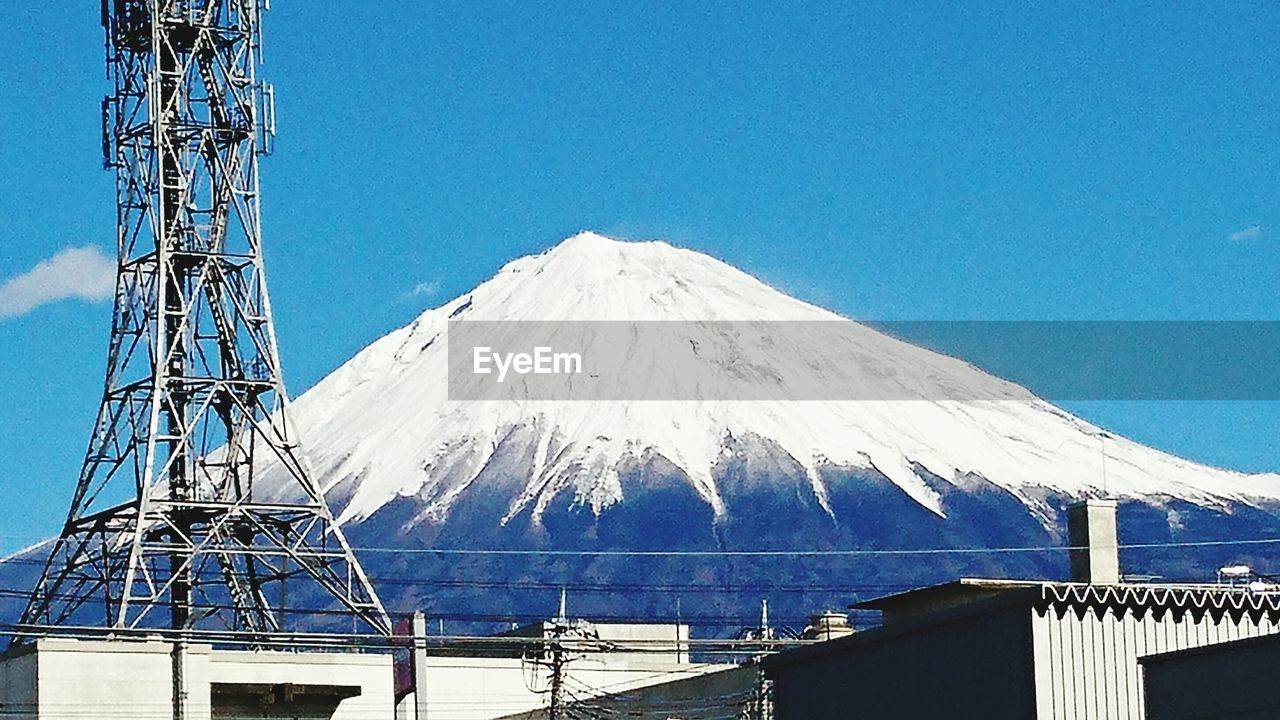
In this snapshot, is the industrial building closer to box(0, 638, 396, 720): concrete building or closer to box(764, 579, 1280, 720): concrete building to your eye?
box(764, 579, 1280, 720): concrete building

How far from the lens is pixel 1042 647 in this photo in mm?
47781

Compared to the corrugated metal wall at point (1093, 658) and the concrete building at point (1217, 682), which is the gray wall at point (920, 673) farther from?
the concrete building at point (1217, 682)

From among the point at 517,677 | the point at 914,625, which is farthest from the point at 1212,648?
the point at 517,677

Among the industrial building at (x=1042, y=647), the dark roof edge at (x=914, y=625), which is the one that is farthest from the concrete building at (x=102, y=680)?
the industrial building at (x=1042, y=647)

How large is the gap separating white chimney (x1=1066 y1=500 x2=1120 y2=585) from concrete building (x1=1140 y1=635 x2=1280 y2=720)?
32.1ft

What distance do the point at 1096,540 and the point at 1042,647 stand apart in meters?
10.5

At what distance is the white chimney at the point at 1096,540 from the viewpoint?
5781 cm

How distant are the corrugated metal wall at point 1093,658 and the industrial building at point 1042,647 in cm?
2

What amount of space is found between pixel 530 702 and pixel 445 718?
428 centimetres

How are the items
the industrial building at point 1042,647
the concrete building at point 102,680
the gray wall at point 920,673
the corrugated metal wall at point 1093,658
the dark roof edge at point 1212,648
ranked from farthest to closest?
the concrete building at point 102,680, the gray wall at point 920,673, the industrial building at point 1042,647, the corrugated metal wall at point 1093,658, the dark roof edge at point 1212,648

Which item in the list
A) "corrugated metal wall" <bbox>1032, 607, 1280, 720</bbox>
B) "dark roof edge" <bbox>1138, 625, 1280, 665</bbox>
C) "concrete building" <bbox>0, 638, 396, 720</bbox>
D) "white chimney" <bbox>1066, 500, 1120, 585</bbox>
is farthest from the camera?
"concrete building" <bbox>0, 638, 396, 720</bbox>

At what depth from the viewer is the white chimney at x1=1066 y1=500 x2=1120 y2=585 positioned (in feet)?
190

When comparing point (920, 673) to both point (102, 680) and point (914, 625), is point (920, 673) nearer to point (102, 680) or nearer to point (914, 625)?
point (914, 625)

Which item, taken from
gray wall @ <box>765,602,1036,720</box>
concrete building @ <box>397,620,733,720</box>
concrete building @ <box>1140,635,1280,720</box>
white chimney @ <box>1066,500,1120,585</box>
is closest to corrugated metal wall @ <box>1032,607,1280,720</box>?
gray wall @ <box>765,602,1036,720</box>
